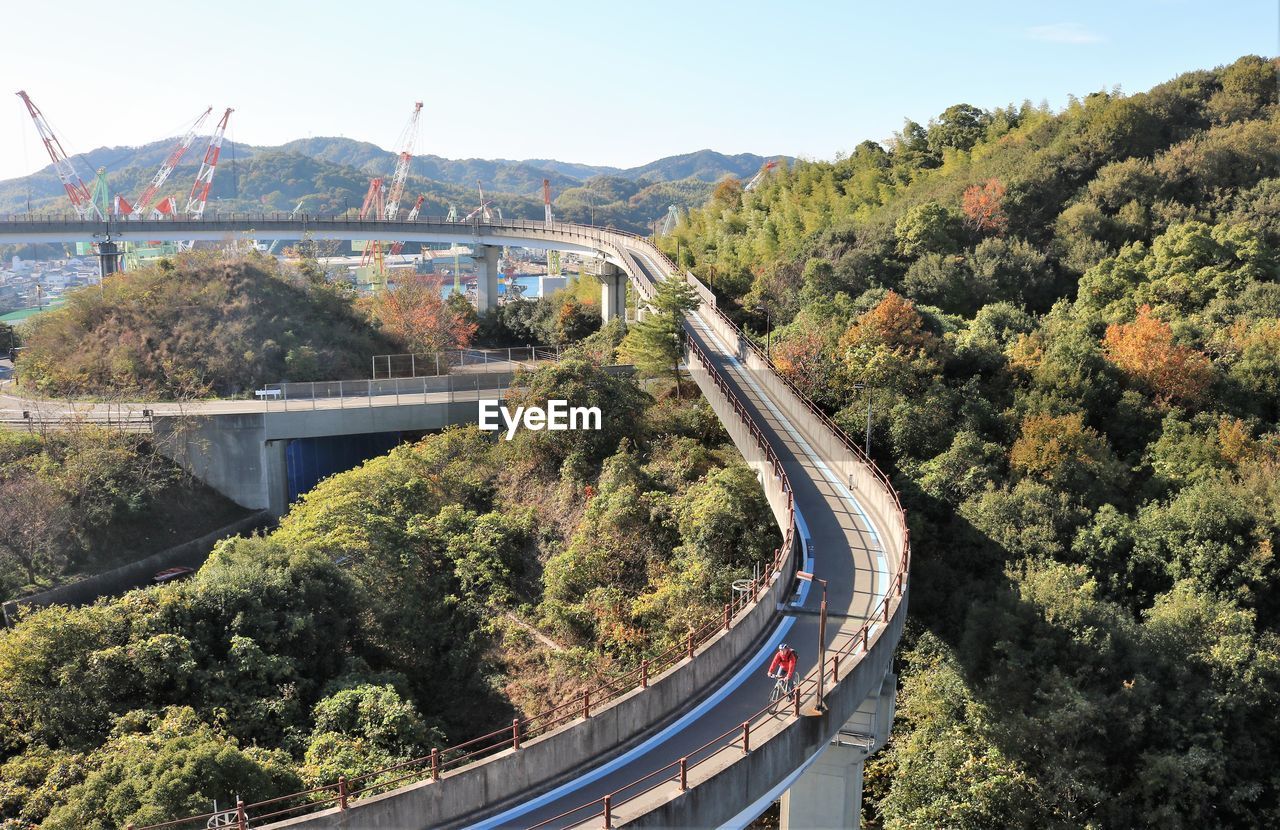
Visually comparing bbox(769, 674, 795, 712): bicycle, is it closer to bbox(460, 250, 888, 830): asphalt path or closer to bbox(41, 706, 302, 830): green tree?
bbox(460, 250, 888, 830): asphalt path

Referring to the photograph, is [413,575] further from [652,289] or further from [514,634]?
[652,289]

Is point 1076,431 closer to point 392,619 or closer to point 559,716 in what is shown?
point 559,716

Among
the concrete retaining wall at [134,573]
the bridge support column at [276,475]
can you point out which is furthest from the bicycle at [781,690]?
the bridge support column at [276,475]

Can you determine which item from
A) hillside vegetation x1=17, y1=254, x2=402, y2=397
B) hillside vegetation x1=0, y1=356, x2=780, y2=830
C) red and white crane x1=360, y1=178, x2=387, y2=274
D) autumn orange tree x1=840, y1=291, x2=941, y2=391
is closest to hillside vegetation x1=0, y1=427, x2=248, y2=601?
hillside vegetation x1=17, y1=254, x2=402, y2=397

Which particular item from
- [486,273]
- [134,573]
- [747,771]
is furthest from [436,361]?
[747,771]

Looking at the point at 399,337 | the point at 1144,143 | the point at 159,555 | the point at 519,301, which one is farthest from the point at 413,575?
the point at 1144,143
